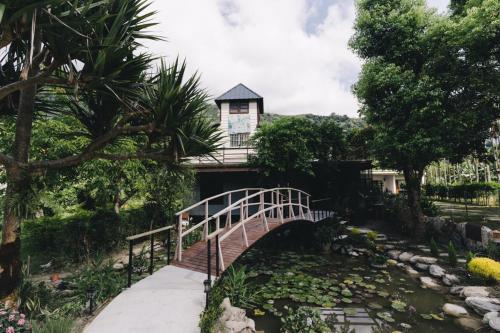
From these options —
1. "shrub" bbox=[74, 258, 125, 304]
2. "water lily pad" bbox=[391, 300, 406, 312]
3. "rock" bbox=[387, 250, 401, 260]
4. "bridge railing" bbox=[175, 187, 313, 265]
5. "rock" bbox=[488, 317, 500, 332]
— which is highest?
"bridge railing" bbox=[175, 187, 313, 265]

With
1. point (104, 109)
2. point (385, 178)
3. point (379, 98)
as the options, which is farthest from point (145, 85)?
point (385, 178)

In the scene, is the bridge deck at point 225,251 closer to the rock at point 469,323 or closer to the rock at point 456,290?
the rock at point 469,323

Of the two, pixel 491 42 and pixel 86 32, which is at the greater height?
pixel 491 42

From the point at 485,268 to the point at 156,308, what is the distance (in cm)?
973

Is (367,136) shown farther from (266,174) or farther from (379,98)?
(266,174)

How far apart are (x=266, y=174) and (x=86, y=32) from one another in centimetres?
1020

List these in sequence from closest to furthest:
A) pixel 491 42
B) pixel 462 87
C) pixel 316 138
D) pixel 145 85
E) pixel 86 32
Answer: pixel 86 32 < pixel 145 85 < pixel 491 42 < pixel 462 87 < pixel 316 138

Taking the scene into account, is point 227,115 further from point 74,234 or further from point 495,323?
point 495,323

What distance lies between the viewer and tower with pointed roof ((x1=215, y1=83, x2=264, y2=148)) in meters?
20.8

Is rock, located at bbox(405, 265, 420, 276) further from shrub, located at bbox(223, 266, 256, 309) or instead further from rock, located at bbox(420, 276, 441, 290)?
shrub, located at bbox(223, 266, 256, 309)

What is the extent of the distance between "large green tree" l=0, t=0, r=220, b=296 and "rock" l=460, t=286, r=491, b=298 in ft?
27.8

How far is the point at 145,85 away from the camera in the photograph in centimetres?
511

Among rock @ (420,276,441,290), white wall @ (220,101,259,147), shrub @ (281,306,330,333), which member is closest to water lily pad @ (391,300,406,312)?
rock @ (420,276,441,290)

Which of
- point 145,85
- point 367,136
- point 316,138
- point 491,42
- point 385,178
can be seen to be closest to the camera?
point 145,85
